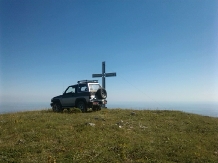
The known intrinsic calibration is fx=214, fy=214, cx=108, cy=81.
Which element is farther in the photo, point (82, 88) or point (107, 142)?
point (82, 88)

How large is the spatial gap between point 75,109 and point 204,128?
33.6ft

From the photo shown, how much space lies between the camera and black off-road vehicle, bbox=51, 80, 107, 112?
1792 cm

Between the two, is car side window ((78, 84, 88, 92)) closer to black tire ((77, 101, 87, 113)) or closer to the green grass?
black tire ((77, 101, 87, 113))

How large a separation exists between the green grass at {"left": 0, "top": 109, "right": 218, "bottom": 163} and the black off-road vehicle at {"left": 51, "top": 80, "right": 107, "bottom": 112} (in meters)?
5.57

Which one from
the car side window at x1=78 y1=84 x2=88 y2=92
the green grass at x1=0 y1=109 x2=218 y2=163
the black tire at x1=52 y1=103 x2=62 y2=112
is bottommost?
the green grass at x1=0 y1=109 x2=218 y2=163

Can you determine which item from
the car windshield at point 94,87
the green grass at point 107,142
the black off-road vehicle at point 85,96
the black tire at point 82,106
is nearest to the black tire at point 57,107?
the black off-road vehicle at point 85,96

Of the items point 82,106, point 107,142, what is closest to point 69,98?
point 82,106

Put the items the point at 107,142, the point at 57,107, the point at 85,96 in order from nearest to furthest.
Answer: the point at 107,142 < the point at 85,96 < the point at 57,107

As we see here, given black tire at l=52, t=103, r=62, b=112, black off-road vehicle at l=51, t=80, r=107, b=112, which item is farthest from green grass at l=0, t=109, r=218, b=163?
black tire at l=52, t=103, r=62, b=112

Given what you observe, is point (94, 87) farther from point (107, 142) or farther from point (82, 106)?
point (107, 142)

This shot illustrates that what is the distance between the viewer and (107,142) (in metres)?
9.07

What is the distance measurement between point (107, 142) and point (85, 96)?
9.23 metres

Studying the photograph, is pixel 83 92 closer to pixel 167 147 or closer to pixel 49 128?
pixel 49 128

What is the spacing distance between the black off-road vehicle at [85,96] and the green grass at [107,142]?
5572mm
